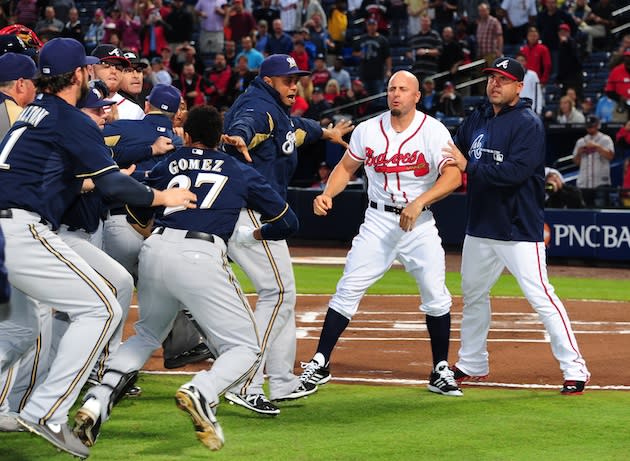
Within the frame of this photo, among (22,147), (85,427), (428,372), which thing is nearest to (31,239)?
(22,147)

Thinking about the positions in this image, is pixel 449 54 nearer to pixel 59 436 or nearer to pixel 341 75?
pixel 341 75

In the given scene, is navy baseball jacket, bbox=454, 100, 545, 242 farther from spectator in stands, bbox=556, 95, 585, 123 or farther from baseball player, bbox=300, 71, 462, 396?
spectator in stands, bbox=556, 95, 585, 123

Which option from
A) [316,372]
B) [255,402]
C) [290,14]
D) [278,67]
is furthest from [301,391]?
[290,14]

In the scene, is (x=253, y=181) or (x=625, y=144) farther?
(x=625, y=144)

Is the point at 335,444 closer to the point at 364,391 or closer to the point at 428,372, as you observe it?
the point at 364,391

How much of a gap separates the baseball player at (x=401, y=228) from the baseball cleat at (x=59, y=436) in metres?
2.42

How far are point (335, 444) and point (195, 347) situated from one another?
115 inches

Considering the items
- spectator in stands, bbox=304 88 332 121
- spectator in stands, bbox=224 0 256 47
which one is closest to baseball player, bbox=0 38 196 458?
spectator in stands, bbox=304 88 332 121

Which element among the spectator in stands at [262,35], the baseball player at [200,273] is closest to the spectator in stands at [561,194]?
the spectator in stands at [262,35]

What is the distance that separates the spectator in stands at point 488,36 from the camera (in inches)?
851

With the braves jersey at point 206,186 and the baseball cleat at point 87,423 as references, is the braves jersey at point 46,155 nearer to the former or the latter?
the braves jersey at point 206,186

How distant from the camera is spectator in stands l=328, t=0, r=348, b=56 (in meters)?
25.2

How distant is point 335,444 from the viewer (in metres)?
6.73

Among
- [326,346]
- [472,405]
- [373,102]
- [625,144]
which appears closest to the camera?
[472,405]
